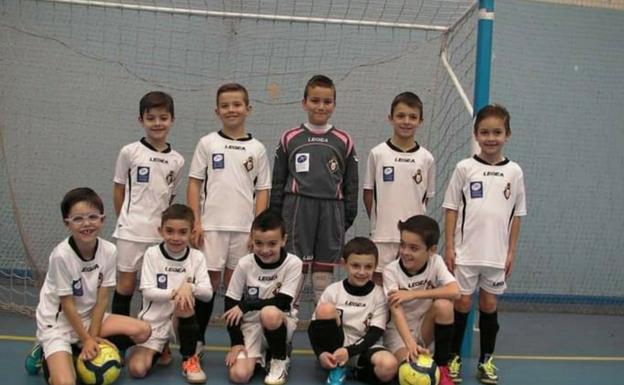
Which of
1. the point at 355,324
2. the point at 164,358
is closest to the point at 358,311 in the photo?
the point at 355,324

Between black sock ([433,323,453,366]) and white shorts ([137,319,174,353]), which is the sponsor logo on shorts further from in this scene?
white shorts ([137,319,174,353])

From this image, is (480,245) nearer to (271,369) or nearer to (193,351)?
(271,369)

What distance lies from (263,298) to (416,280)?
817mm

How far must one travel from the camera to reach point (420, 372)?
3.25 meters

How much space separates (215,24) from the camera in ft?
17.7

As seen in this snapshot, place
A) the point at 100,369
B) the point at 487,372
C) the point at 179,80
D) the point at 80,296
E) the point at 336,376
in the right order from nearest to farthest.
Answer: the point at 100,369, the point at 80,296, the point at 336,376, the point at 487,372, the point at 179,80

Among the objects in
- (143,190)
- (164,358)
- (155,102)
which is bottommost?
(164,358)

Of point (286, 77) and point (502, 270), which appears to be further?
point (286, 77)

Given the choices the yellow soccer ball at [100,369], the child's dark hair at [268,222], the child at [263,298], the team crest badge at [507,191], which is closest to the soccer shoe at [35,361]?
the yellow soccer ball at [100,369]

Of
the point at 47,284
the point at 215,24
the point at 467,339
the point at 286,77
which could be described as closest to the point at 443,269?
the point at 467,339

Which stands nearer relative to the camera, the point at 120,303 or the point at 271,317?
the point at 271,317

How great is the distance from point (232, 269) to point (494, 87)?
3.17 metres

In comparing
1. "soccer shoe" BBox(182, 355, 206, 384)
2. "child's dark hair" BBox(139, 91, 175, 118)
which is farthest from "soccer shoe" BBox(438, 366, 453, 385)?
"child's dark hair" BBox(139, 91, 175, 118)

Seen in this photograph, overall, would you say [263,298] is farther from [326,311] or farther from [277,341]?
[326,311]
